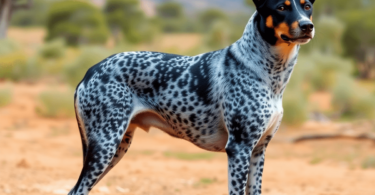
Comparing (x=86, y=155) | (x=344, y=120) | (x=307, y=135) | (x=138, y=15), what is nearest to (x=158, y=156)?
(x=307, y=135)

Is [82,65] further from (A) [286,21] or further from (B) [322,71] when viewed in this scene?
(A) [286,21]

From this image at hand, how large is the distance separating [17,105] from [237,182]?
1162cm

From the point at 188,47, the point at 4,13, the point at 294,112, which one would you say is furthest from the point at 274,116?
the point at 188,47

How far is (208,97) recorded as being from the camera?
4.48 metres

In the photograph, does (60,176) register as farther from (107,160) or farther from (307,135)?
(307,135)

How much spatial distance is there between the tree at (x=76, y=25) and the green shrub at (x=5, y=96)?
793 inches

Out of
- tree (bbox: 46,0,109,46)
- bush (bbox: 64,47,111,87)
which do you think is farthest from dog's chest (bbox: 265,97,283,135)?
tree (bbox: 46,0,109,46)

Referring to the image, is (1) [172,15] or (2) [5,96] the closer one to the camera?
(2) [5,96]

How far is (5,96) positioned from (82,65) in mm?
3882

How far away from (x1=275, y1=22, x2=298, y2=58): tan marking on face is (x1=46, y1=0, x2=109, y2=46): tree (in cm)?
3055

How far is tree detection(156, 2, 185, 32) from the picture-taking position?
5850cm

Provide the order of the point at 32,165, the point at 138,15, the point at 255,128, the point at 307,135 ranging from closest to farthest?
the point at 255,128 → the point at 32,165 → the point at 307,135 → the point at 138,15

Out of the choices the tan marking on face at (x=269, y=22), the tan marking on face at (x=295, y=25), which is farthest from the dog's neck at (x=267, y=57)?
the tan marking on face at (x=295, y=25)

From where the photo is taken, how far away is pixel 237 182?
4320mm
